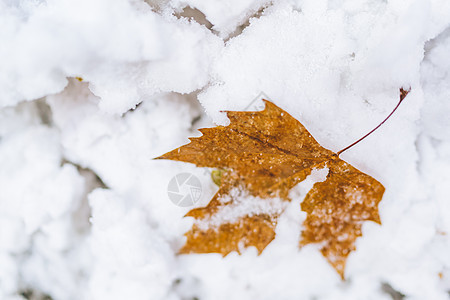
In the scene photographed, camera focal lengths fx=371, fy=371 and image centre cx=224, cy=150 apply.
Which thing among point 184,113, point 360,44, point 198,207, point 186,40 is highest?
point 360,44

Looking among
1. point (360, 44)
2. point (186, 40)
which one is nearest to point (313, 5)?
point (360, 44)

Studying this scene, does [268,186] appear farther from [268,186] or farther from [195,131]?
[195,131]

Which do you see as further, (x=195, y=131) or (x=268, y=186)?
(x=195, y=131)

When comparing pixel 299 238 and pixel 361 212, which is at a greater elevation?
pixel 361 212

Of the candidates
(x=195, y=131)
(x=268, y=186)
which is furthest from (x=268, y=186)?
(x=195, y=131)

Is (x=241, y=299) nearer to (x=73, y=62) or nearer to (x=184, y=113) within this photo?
(x=184, y=113)

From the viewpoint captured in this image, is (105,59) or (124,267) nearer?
(105,59)
